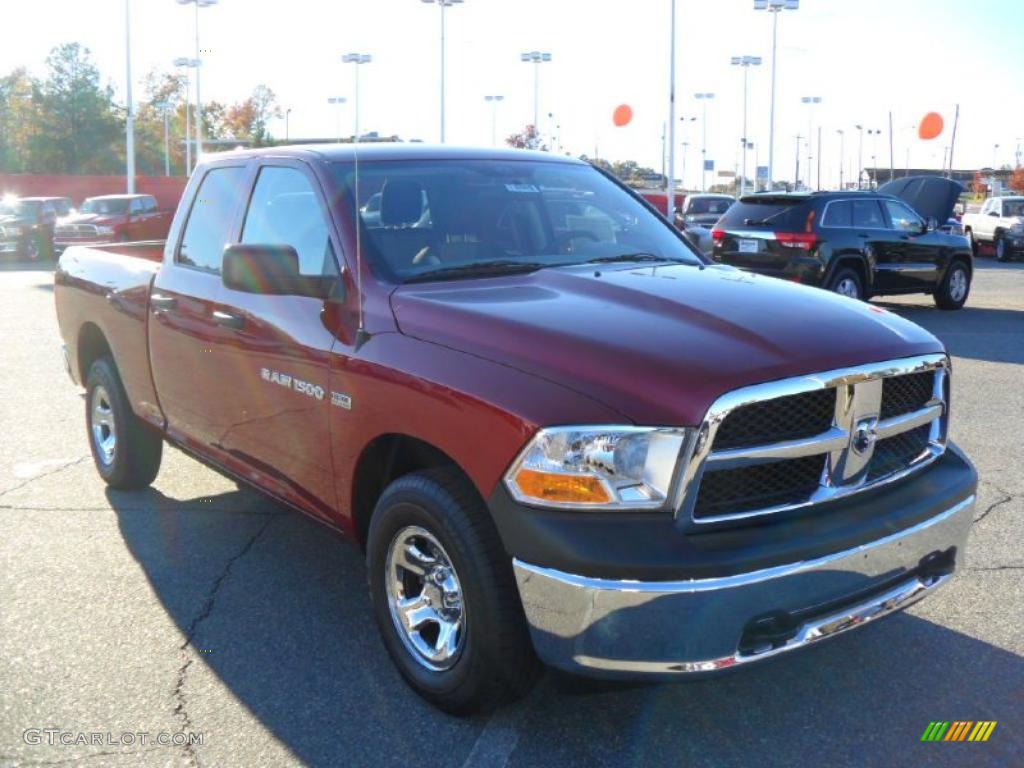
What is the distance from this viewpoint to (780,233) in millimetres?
14586

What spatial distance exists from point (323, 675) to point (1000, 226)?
3030 cm

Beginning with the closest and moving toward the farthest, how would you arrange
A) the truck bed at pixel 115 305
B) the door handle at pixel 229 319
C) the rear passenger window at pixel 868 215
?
the door handle at pixel 229 319, the truck bed at pixel 115 305, the rear passenger window at pixel 868 215

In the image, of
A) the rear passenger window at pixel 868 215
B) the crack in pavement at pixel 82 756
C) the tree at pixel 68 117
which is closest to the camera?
the crack in pavement at pixel 82 756

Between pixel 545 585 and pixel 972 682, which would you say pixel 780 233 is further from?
pixel 545 585

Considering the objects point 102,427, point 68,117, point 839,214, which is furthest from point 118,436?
point 68,117

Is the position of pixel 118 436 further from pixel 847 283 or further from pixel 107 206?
pixel 107 206

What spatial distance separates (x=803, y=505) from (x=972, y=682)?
1150mm

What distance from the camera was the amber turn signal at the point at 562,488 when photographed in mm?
2990

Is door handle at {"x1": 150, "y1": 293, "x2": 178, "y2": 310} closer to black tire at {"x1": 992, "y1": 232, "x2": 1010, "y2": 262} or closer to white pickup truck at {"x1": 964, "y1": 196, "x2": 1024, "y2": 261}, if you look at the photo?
white pickup truck at {"x1": 964, "y1": 196, "x2": 1024, "y2": 261}

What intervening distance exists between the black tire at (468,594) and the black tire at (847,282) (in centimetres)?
1215

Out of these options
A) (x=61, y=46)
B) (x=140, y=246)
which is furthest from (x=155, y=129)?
(x=140, y=246)

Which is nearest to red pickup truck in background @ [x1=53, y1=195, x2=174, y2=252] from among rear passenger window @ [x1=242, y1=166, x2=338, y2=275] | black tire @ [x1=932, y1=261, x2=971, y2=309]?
black tire @ [x1=932, y1=261, x2=971, y2=309]

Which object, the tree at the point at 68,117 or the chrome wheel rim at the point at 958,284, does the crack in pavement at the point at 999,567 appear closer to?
the chrome wheel rim at the point at 958,284

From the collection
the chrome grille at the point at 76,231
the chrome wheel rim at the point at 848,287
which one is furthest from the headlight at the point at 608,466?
the chrome grille at the point at 76,231
